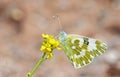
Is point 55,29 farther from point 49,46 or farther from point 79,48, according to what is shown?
point 49,46

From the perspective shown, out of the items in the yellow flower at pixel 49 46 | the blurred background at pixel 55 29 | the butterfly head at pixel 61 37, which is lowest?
the yellow flower at pixel 49 46

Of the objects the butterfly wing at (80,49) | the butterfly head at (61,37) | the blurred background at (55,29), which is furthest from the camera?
the blurred background at (55,29)

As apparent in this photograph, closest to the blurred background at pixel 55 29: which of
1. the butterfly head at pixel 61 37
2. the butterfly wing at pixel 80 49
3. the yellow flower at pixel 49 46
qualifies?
the butterfly wing at pixel 80 49

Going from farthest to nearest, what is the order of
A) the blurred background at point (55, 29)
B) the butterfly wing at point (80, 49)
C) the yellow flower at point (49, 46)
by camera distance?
the blurred background at point (55, 29) → the butterfly wing at point (80, 49) → the yellow flower at point (49, 46)

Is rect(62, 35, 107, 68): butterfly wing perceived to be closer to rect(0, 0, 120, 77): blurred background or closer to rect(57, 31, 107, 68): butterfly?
rect(57, 31, 107, 68): butterfly

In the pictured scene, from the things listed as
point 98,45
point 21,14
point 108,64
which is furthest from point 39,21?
point 98,45

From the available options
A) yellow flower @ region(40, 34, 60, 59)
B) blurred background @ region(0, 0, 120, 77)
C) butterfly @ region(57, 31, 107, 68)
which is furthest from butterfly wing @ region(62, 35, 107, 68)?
blurred background @ region(0, 0, 120, 77)

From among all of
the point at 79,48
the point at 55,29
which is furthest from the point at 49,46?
the point at 55,29

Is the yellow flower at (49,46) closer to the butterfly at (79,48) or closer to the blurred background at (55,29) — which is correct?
the butterfly at (79,48)

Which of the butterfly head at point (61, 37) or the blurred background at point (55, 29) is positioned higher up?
the blurred background at point (55, 29)
